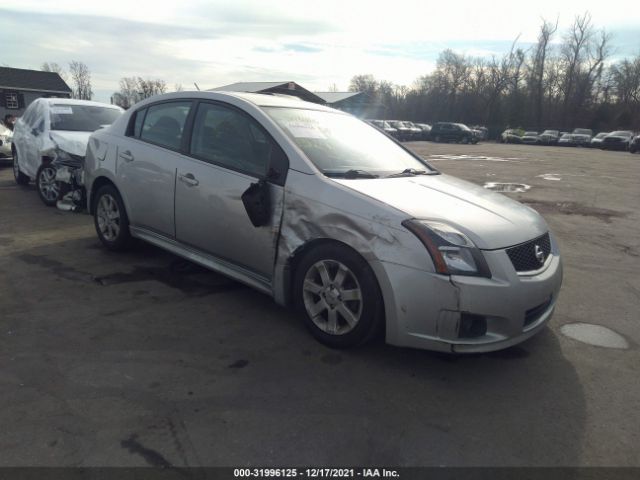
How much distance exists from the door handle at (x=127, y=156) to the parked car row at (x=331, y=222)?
2cm

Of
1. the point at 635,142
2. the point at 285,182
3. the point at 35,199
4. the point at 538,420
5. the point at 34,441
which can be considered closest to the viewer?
the point at 34,441

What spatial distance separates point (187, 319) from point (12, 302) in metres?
1.52

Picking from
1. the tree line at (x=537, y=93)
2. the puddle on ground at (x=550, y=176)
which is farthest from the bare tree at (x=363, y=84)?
the puddle on ground at (x=550, y=176)

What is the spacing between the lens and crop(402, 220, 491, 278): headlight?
2963 millimetres

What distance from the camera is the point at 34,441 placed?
241 centimetres

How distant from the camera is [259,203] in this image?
3.65 metres

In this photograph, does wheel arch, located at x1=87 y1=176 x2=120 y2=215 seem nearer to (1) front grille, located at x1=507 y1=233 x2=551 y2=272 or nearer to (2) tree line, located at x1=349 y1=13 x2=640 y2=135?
(1) front grille, located at x1=507 y1=233 x2=551 y2=272

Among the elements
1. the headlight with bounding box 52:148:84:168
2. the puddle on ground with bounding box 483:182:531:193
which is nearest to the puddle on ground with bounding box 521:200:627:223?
the puddle on ground with bounding box 483:182:531:193

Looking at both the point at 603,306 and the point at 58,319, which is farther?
the point at 603,306

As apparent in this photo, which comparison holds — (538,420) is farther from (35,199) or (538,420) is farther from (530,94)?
(530,94)

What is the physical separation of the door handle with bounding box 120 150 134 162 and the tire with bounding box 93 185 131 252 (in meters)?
0.39

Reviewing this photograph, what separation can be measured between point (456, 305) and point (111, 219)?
3949 millimetres

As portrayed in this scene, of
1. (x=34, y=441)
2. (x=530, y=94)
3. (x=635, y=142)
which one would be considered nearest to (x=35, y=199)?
(x=34, y=441)

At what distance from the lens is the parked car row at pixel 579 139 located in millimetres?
39594
